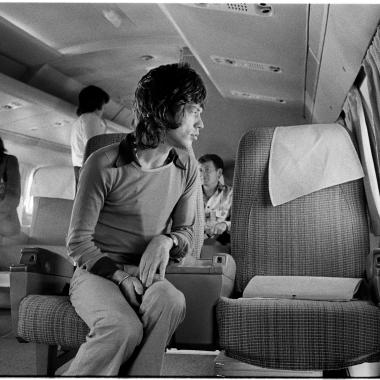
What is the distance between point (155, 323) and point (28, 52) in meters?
4.27

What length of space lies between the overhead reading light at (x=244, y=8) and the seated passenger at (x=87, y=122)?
1.32 meters

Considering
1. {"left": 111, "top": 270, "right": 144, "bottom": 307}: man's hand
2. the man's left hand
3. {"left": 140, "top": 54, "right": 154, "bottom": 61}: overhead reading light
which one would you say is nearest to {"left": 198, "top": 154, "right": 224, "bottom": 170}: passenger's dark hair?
the man's left hand

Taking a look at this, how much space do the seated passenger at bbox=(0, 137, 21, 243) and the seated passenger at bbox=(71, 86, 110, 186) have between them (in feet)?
1.43

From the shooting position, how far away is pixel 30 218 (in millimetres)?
3254

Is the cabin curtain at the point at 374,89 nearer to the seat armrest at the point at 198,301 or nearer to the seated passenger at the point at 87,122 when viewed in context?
the seat armrest at the point at 198,301

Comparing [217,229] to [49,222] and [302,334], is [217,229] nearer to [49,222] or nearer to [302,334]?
[49,222]

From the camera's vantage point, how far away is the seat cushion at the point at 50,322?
1432 mm

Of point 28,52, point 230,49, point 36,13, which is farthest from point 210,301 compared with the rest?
point 28,52

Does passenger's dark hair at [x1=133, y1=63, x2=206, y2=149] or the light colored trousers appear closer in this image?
the light colored trousers

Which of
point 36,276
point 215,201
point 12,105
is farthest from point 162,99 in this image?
point 12,105

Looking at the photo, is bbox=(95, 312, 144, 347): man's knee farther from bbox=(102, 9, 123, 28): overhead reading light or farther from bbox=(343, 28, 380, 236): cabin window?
bbox=(102, 9, 123, 28): overhead reading light

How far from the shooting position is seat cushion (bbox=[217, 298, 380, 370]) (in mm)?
1467

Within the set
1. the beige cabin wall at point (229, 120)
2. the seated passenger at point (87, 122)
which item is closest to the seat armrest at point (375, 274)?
the beige cabin wall at point (229, 120)

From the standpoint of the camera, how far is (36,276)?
1639 mm
